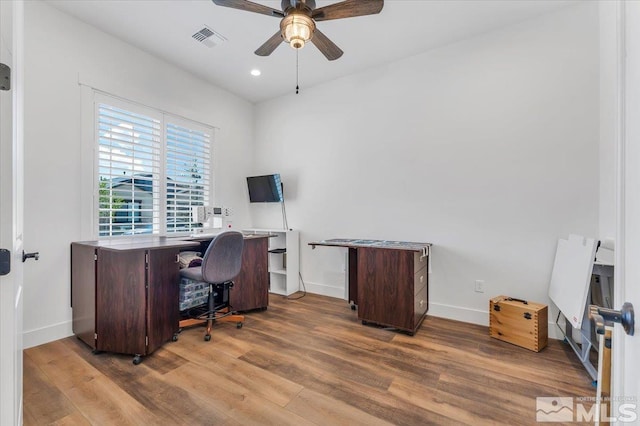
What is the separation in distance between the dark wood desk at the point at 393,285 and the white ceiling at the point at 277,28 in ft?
7.38

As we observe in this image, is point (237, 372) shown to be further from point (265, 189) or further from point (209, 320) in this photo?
point (265, 189)

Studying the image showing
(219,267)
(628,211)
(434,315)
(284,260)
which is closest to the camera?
(628,211)

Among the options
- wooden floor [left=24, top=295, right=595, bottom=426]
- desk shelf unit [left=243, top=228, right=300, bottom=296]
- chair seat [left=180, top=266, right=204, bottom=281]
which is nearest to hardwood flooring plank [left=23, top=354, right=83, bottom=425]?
wooden floor [left=24, top=295, right=595, bottom=426]

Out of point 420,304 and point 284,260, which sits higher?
point 284,260

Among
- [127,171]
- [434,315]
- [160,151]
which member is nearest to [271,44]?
[160,151]

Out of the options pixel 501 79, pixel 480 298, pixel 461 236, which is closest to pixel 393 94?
pixel 501 79

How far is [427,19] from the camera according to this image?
8.68 ft

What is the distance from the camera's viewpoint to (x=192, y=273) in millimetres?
2615

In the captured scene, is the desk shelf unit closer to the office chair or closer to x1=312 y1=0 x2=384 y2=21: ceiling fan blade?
the office chair

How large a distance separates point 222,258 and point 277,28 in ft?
7.99

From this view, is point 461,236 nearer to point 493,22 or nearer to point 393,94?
point 393,94

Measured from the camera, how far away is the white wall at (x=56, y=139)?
2.37 m

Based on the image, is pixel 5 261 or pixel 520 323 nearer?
pixel 5 261

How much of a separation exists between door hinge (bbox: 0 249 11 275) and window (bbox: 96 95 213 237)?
7.90 feet
